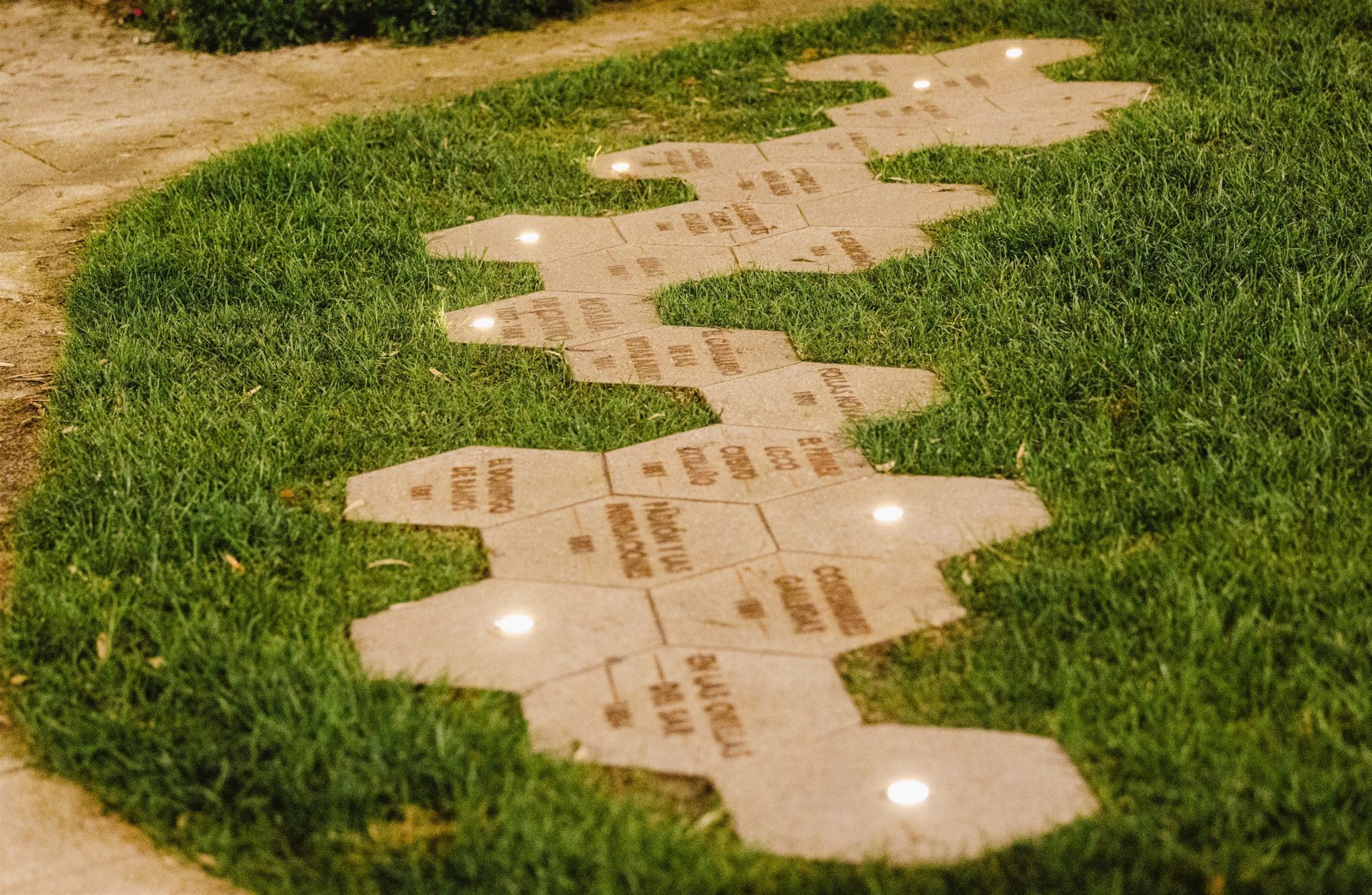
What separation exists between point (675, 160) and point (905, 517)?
2248 millimetres

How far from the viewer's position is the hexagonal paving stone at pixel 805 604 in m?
2.28

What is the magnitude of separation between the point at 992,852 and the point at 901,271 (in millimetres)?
1984

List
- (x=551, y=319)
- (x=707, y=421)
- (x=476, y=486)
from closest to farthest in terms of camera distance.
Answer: (x=476, y=486), (x=707, y=421), (x=551, y=319)

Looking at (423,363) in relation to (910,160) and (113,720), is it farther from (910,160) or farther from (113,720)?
(910,160)

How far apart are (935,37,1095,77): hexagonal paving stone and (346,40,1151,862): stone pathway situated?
138cm

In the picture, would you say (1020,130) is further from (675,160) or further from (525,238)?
(525,238)

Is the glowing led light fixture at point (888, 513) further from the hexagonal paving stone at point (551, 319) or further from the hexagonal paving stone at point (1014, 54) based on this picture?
the hexagonal paving stone at point (1014, 54)

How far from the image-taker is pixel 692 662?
2227mm

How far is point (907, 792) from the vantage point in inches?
76.9

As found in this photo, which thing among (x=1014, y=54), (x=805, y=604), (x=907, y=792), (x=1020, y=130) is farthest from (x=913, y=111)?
(x=907, y=792)

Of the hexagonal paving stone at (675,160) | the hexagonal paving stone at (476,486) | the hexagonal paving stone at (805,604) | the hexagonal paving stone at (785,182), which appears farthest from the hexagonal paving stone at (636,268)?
the hexagonal paving stone at (805,604)

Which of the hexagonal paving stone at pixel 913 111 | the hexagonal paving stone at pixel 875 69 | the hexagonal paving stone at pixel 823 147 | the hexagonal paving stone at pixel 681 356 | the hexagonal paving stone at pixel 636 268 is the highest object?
the hexagonal paving stone at pixel 875 69

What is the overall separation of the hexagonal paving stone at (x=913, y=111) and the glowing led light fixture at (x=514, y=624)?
2.84m

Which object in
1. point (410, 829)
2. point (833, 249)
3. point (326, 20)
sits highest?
point (326, 20)
